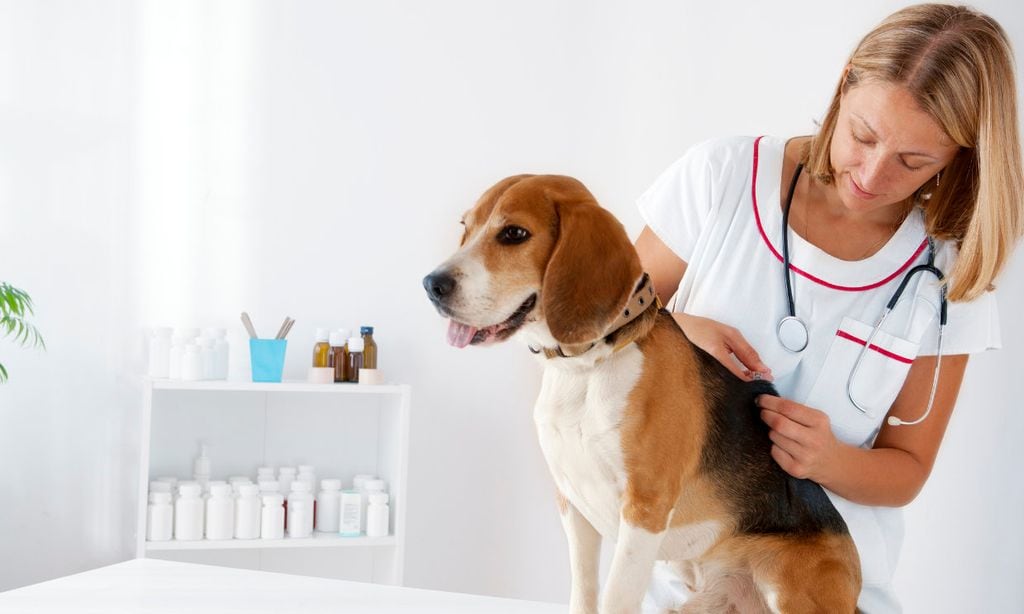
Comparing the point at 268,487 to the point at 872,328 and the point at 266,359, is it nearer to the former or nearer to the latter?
the point at 266,359

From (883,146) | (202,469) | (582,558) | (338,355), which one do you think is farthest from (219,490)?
(883,146)

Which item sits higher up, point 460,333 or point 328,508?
point 460,333

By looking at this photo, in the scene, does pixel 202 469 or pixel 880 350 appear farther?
pixel 202 469

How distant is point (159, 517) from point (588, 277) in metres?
2.42

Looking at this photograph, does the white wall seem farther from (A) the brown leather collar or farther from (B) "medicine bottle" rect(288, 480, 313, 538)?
(A) the brown leather collar

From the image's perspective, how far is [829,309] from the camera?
5.05 feet

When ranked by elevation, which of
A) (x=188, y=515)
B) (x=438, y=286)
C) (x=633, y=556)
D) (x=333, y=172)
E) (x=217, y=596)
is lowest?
(x=188, y=515)

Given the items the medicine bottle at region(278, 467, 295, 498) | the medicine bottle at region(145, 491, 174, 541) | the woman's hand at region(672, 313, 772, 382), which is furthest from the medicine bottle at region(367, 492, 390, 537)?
the woman's hand at region(672, 313, 772, 382)

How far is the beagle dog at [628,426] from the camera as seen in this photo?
1123 millimetres

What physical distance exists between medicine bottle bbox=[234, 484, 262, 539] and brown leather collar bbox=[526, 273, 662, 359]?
2.26 meters

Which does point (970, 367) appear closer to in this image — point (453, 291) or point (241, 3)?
point (453, 291)

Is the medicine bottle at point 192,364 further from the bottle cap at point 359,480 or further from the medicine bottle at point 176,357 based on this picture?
the bottle cap at point 359,480

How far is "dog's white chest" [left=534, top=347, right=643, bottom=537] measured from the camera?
1145 millimetres

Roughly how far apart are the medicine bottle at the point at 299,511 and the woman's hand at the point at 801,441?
7.30 feet
